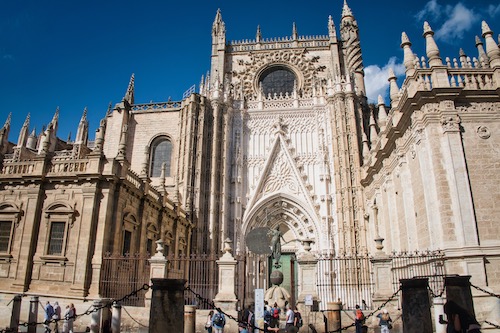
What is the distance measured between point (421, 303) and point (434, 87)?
8.87 m

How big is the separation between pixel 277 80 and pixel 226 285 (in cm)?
2072

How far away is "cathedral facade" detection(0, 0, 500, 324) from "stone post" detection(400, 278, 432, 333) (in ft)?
19.3

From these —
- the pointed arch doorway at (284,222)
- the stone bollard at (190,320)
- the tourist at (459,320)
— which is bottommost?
the stone bollard at (190,320)

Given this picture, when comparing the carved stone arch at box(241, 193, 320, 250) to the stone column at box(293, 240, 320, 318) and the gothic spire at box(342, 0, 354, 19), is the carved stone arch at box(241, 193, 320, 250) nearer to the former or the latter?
the stone column at box(293, 240, 320, 318)

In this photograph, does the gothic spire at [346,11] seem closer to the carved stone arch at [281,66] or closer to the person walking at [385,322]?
the carved stone arch at [281,66]

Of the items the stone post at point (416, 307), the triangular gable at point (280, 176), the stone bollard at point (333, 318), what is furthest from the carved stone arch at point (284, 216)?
the stone post at point (416, 307)

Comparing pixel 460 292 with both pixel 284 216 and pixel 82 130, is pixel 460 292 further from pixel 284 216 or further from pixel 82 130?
pixel 82 130

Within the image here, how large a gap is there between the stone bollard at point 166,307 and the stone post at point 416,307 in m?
3.58

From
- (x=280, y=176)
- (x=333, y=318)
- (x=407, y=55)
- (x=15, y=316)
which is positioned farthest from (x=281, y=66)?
(x=15, y=316)

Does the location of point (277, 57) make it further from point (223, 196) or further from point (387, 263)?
point (387, 263)

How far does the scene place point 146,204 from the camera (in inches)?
672

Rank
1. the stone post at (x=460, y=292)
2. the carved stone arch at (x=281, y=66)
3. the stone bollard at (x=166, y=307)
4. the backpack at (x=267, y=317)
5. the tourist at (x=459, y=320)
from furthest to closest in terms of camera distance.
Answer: the carved stone arch at (x=281, y=66), the backpack at (x=267, y=317), the stone bollard at (x=166, y=307), the stone post at (x=460, y=292), the tourist at (x=459, y=320)

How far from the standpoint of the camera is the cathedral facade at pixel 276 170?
40.8 ft

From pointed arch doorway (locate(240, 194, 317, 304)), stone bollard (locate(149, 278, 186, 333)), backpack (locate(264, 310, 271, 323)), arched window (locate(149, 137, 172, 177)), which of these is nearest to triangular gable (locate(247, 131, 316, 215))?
pointed arch doorway (locate(240, 194, 317, 304))
